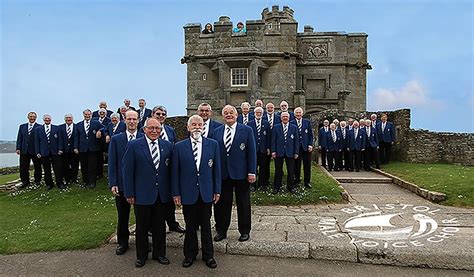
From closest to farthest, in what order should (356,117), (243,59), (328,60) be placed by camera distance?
(356,117) < (243,59) < (328,60)

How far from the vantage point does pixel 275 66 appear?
2425 centimetres

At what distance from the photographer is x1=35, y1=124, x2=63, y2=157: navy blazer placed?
10.4m

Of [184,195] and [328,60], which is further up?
[328,60]

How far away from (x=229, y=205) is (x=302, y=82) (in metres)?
21.2

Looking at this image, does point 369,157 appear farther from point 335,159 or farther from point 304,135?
point 304,135

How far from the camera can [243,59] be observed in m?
23.7

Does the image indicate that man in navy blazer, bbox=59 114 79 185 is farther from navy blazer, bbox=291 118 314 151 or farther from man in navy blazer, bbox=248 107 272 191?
navy blazer, bbox=291 118 314 151

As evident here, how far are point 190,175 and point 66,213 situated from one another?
4431mm

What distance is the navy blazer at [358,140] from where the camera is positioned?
547 inches

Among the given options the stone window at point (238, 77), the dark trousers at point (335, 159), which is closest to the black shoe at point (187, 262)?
the dark trousers at point (335, 159)

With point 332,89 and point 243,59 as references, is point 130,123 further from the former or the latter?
point 332,89

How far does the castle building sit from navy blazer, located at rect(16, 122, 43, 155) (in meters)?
14.4

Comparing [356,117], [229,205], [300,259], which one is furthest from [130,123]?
[356,117]

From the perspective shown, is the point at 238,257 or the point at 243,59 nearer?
the point at 238,257
